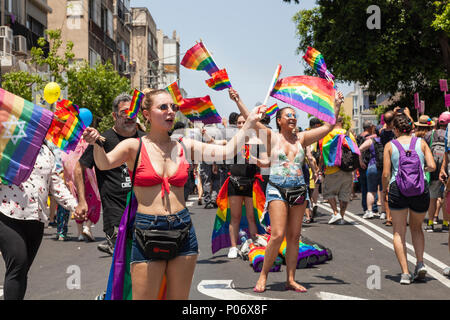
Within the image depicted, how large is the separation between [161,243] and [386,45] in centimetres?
2374

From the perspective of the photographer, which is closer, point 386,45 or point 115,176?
point 115,176

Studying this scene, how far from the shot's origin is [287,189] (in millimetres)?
6492

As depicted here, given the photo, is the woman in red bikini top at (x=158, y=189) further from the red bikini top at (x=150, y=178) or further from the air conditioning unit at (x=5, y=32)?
the air conditioning unit at (x=5, y=32)

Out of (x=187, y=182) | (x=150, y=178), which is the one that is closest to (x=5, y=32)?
(x=187, y=182)

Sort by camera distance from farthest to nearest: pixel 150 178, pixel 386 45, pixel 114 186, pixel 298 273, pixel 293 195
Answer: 1. pixel 386 45
2. pixel 298 273
3. pixel 293 195
4. pixel 114 186
5. pixel 150 178

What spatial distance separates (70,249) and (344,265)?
4.39m

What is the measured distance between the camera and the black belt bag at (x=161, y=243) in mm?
3898

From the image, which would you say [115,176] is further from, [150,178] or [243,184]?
[243,184]

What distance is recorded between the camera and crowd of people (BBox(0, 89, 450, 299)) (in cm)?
401

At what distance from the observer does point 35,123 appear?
4672 mm
